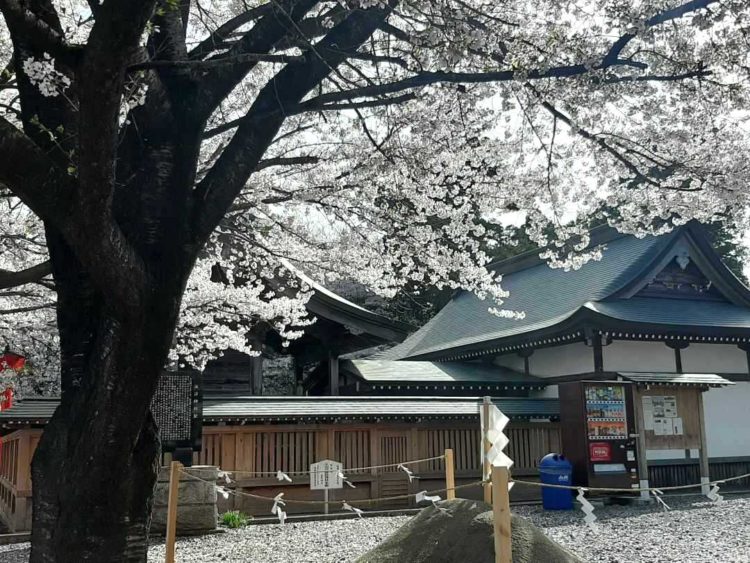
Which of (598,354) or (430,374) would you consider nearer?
(598,354)

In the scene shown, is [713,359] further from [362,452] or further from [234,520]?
[234,520]

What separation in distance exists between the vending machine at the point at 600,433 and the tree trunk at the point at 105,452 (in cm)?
944

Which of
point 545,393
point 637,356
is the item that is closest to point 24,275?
point 545,393

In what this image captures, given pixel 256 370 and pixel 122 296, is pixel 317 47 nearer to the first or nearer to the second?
pixel 122 296

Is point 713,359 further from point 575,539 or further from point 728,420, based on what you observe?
point 575,539

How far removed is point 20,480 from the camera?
10.1 m

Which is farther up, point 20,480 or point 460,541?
point 460,541

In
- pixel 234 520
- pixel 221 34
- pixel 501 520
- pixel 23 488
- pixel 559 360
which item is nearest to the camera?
pixel 501 520

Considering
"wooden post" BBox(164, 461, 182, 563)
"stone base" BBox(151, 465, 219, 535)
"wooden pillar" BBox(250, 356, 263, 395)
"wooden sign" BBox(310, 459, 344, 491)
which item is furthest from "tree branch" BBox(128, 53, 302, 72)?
"wooden pillar" BBox(250, 356, 263, 395)

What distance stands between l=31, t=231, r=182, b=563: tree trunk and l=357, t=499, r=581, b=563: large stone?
72.4 inches

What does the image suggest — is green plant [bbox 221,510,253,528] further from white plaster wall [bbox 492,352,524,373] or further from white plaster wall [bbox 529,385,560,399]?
white plaster wall [bbox 492,352,524,373]

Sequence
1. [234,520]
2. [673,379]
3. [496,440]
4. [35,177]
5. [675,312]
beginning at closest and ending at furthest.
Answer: [35,177] < [496,440] < [234,520] < [673,379] < [675,312]

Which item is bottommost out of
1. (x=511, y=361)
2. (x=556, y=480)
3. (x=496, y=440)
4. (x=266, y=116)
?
(x=556, y=480)

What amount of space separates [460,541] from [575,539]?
4.31 meters
